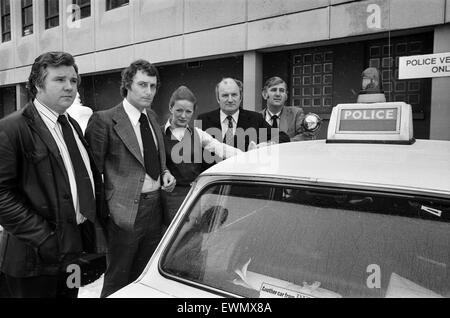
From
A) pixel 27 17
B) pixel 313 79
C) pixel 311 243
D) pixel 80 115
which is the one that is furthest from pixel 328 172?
pixel 27 17

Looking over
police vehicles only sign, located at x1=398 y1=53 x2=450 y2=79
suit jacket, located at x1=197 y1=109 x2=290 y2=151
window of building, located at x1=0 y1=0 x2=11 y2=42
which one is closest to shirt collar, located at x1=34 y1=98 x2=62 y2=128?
suit jacket, located at x1=197 y1=109 x2=290 y2=151

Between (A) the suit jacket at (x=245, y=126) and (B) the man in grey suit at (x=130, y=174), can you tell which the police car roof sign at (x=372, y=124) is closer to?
(B) the man in grey suit at (x=130, y=174)

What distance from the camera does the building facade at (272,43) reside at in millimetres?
6699

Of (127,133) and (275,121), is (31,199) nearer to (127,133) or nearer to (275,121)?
(127,133)

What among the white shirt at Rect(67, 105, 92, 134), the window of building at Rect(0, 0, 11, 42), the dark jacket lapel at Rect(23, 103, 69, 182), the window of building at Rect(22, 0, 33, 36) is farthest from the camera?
the window of building at Rect(0, 0, 11, 42)

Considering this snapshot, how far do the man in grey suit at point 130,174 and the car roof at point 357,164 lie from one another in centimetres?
90

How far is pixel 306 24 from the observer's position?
7496mm

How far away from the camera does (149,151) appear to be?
8.78ft

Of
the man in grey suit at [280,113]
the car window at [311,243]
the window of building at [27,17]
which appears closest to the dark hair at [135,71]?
the car window at [311,243]

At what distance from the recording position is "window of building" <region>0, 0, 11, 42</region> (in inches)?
642

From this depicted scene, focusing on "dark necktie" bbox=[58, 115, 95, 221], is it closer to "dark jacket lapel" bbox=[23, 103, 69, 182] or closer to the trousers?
"dark jacket lapel" bbox=[23, 103, 69, 182]

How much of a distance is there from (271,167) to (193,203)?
0.39 m

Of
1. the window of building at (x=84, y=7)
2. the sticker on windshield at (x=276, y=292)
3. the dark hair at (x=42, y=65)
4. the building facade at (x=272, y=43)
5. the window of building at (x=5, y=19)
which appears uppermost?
the window of building at (x=5, y=19)
